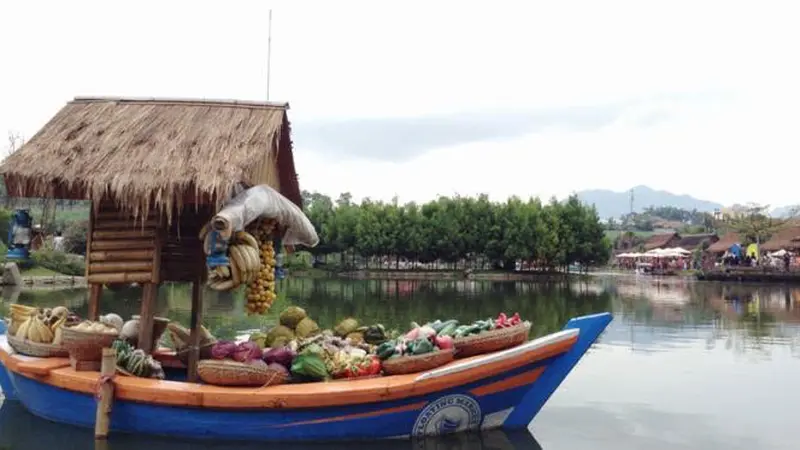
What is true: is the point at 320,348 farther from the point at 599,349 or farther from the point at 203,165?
the point at 599,349

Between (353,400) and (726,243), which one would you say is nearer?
(353,400)

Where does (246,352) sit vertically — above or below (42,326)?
below

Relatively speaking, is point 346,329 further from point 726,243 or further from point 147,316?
point 726,243

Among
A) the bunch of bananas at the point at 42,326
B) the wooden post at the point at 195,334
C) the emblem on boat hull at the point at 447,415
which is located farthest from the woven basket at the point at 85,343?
the emblem on boat hull at the point at 447,415

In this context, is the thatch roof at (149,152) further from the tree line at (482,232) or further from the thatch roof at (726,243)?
the thatch roof at (726,243)

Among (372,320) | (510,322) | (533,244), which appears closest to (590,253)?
(533,244)

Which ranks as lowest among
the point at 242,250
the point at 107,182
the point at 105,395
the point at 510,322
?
the point at 105,395

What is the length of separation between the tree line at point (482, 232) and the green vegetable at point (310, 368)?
1872 inches

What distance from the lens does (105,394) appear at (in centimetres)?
741

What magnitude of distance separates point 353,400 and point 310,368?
0.70 m

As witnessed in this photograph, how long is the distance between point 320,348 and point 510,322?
2183 mm

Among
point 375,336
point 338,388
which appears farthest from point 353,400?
point 375,336

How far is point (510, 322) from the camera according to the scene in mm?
8078

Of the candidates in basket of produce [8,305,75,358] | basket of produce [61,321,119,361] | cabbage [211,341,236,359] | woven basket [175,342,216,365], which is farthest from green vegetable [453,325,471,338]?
basket of produce [8,305,75,358]
